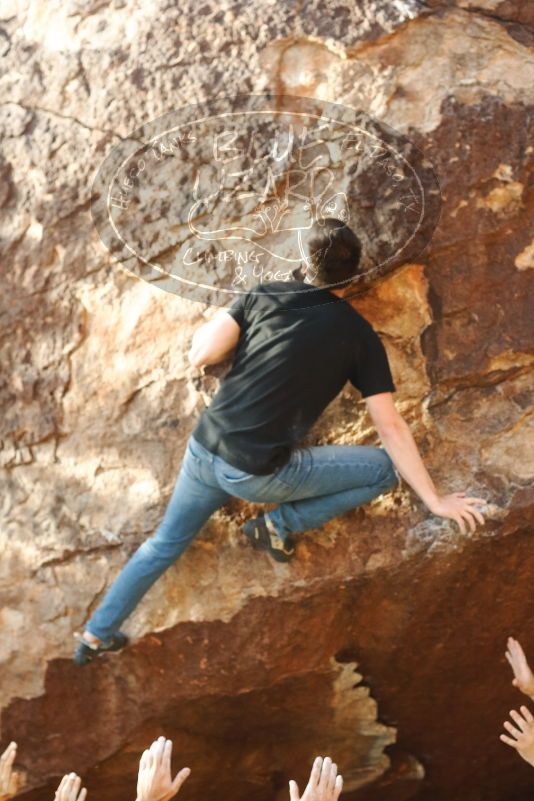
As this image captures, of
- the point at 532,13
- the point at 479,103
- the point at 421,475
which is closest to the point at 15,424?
the point at 421,475

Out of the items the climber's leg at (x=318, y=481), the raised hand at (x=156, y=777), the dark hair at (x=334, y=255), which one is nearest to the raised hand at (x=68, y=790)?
the raised hand at (x=156, y=777)

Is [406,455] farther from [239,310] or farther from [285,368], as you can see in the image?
[239,310]

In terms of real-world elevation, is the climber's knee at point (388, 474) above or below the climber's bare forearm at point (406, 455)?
below

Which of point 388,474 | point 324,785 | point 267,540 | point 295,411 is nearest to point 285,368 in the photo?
point 295,411

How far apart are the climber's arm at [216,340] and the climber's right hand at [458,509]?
0.66 m

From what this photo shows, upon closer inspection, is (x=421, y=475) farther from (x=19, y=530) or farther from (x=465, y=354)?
(x=19, y=530)

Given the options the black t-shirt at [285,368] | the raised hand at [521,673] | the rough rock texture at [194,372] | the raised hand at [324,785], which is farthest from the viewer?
the rough rock texture at [194,372]

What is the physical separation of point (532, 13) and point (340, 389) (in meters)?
1.26

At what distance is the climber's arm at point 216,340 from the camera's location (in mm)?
2811

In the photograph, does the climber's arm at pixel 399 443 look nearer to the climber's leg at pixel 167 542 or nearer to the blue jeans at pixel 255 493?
the blue jeans at pixel 255 493

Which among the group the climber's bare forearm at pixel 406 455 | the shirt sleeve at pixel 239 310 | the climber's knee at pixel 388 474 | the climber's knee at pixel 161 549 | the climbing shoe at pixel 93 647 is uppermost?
the shirt sleeve at pixel 239 310

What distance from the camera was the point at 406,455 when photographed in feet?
9.28

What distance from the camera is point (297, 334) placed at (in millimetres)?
2732

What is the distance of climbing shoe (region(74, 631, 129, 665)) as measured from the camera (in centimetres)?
312
